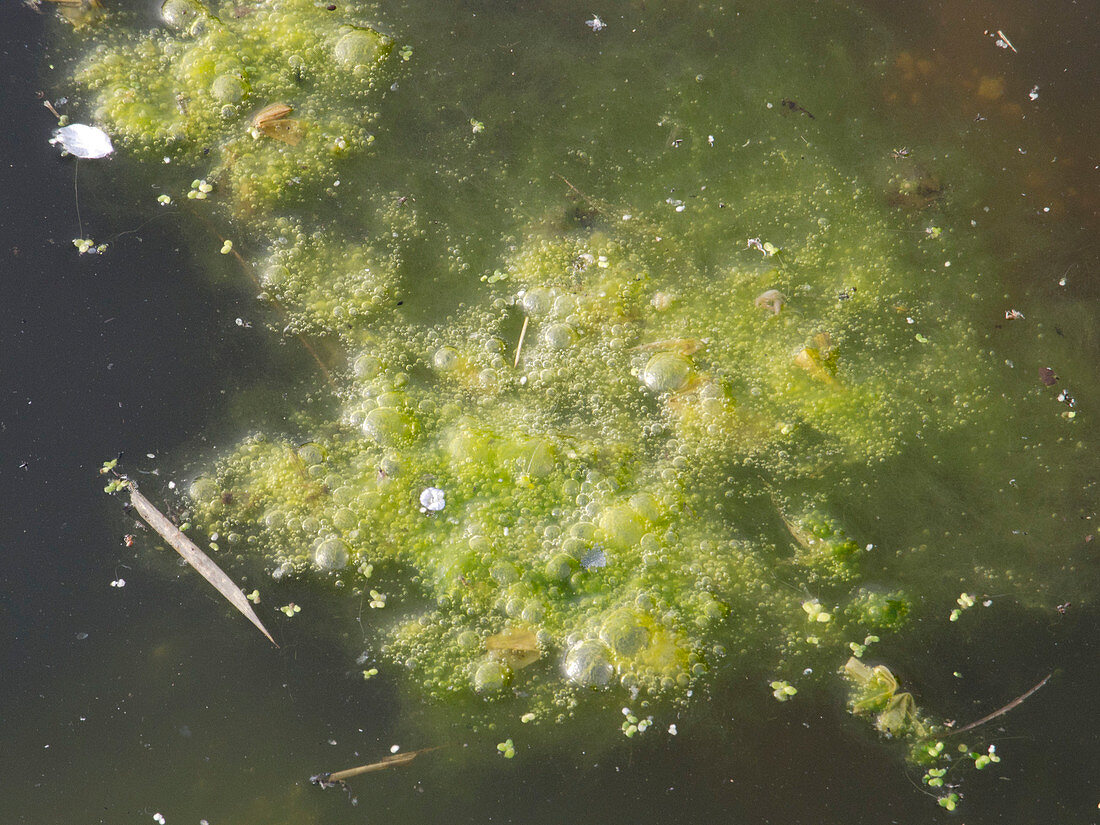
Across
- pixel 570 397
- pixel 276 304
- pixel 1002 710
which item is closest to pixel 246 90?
pixel 276 304

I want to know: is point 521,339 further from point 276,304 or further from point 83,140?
point 83,140

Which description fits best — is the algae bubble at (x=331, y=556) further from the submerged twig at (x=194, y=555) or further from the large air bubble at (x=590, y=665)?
the large air bubble at (x=590, y=665)

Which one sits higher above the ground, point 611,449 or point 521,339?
point 521,339

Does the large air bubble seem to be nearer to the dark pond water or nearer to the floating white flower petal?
the dark pond water

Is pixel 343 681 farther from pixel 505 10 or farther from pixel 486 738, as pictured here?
pixel 505 10

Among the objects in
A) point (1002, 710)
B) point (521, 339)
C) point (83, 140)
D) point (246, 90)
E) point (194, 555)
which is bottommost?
point (194, 555)


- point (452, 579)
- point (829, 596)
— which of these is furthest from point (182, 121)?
point (829, 596)
